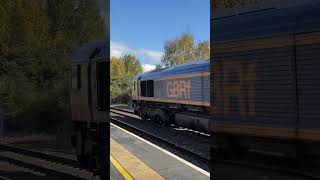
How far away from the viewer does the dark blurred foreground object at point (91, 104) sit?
263 cm

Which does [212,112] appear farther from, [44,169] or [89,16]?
[44,169]

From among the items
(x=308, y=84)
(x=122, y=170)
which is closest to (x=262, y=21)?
(x=308, y=84)

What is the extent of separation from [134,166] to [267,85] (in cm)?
525

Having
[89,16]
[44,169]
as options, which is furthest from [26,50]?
[44,169]

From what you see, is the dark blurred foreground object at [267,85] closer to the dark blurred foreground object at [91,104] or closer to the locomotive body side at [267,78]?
the locomotive body side at [267,78]

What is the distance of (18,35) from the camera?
108 inches

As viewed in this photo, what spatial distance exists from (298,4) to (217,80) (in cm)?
54

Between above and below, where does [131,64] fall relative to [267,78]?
above

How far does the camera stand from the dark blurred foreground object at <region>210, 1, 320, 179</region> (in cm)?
158

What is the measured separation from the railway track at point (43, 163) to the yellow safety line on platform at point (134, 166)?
2.62 meters

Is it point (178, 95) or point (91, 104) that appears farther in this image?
point (178, 95)

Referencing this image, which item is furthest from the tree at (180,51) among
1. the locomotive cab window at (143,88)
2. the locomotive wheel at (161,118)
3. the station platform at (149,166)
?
the station platform at (149,166)

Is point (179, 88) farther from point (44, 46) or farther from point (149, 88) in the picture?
point (44, 46)

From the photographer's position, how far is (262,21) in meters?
1.75
